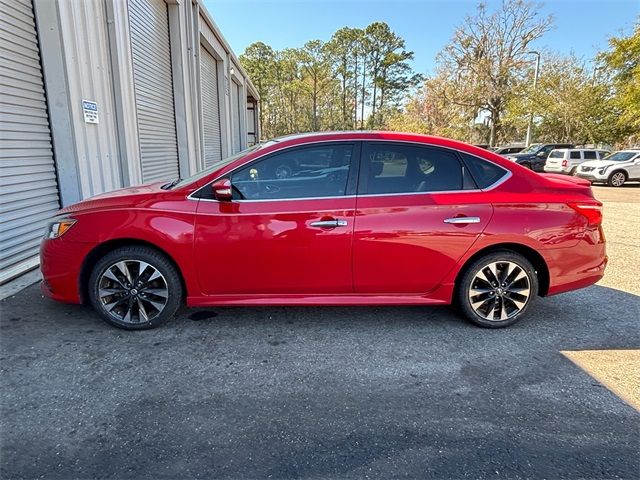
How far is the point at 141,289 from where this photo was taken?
3236mm

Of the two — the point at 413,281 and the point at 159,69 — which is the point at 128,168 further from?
the point at 413,281

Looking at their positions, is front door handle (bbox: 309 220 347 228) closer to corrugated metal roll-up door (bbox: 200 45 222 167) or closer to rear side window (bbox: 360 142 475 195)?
rear side window (bbox: 360 142 475 195)

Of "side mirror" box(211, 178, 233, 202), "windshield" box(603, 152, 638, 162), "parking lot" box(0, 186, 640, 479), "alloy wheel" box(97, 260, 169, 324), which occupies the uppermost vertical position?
"windshield" box(603, 152, 638, 162)

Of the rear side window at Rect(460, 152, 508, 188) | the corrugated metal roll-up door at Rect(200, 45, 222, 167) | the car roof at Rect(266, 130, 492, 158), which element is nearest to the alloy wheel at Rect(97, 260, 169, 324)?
the car roof at Rect(266, 130, 492, 158)

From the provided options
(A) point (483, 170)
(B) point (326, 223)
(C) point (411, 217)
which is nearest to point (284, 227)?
(B) point (326, 223)

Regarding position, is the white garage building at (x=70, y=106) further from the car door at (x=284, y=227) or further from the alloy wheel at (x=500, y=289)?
the alloy wheel at (x=500, y=289)

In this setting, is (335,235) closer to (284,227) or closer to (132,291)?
(284,227)

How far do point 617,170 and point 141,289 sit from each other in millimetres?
19410

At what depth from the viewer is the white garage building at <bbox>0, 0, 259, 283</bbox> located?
14.8 feet

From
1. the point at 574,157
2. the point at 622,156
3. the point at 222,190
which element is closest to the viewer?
the point at 222,190

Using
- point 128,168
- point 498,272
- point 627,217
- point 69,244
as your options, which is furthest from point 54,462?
point 627,217

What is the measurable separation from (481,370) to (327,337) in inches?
47.0

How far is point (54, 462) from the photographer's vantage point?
1.94 m

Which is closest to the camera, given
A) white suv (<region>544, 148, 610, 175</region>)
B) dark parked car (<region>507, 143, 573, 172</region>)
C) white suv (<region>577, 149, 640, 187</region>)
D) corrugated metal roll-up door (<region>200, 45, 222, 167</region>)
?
corrugated metal roll-up door (<region>200, 45, 222, 167</region>)
